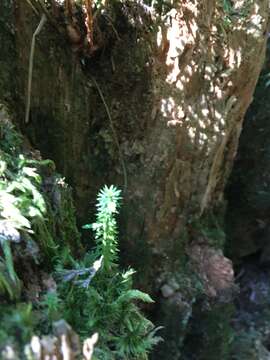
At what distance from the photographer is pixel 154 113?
2111 millimetres

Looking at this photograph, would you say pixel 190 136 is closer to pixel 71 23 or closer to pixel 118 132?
pixel 118 132

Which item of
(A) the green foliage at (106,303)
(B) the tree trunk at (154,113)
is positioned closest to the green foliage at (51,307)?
(A) the green foliage at (106,303)

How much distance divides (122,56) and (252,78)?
76 cm

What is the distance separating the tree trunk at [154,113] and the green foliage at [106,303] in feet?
2.83

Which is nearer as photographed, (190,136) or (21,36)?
(21,36)

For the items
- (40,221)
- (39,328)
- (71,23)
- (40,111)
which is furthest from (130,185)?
(39,328)

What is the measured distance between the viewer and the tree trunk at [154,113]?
6.05ft

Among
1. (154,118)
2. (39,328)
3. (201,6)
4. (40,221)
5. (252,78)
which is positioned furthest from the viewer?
(252,78)

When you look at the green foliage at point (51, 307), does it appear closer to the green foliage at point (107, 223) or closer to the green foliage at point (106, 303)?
the green foliage at point (106, 303)

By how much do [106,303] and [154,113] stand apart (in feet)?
4.20

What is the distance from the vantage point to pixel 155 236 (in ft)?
7.75

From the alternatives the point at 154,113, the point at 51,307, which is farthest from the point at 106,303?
the point at 154,113

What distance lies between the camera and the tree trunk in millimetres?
1845

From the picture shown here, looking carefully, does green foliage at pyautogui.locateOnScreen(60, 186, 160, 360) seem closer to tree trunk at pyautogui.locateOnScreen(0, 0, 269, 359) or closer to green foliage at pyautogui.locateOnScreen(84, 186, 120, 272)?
green foliage at pyautogui.locateOnScreen(84, 186, 120, 272)
